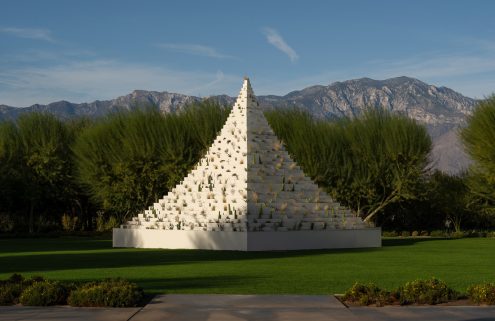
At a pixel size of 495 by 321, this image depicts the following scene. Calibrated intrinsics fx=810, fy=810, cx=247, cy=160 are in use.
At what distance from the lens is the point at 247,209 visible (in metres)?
41.8

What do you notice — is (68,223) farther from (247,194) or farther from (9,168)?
(247,194)

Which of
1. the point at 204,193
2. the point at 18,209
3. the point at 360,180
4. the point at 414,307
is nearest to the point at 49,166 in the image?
the point at 18,209

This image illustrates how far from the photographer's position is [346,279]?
2325 cm

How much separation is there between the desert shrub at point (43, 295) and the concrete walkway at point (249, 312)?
1.42ft

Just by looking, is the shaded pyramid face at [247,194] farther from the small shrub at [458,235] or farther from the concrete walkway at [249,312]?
the concrete walkway at [249,312]

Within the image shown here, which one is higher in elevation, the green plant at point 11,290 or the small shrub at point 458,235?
the green plant at point 11,290

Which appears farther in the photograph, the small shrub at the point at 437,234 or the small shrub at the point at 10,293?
the small shrub at the point at 437,234

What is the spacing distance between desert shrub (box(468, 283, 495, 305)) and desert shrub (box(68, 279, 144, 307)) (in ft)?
22.5

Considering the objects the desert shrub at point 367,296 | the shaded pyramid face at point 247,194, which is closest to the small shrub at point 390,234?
the shaded pyramid face at point 247,194

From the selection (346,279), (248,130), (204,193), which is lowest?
(346,279)

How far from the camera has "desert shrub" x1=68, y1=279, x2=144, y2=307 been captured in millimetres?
16078

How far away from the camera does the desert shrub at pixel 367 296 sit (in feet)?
54.0

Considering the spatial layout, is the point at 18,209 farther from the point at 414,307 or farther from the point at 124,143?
the point at 414,307

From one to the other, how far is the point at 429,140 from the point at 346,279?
49.9 metres
